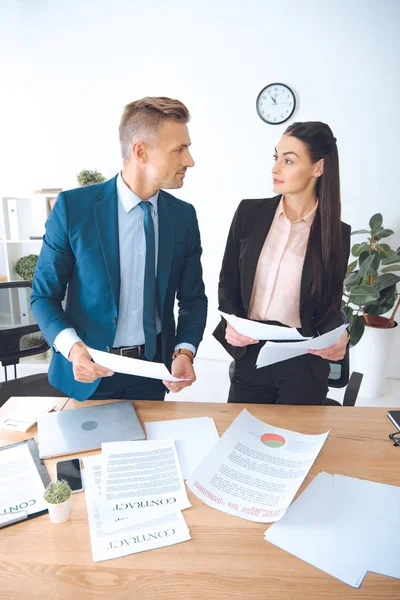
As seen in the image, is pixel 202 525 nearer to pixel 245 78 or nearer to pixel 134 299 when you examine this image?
pixel 134 299

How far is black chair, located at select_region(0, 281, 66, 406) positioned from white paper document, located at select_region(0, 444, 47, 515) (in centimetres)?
95

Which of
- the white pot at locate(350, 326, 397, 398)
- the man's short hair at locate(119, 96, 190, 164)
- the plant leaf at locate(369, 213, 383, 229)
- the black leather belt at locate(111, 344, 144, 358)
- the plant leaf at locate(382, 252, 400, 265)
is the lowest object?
the white pot at locate(350, 326, 397, 398)

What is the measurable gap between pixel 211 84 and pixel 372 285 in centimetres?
222

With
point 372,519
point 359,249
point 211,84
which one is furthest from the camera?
point 211,84

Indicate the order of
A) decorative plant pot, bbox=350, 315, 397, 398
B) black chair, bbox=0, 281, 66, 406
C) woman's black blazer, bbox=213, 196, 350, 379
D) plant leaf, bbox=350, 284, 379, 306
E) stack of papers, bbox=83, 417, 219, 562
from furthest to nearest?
decorative plant pot, bbox=350, 315, 397, 398 → plant leaf, bbox=350, 284, 379, 306 → black chair, bbox=0, 281, 66, 406 → woman's black blazer, bbox=213, 196, 350, 379 → stack of papers, bbox=83, 417, 219, 562

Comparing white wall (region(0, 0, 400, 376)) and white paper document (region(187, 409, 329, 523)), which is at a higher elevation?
white wall (region(0, 0, 400, 376))

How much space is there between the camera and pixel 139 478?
0.97 metres

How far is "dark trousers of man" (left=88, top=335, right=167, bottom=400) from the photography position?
4.85ft

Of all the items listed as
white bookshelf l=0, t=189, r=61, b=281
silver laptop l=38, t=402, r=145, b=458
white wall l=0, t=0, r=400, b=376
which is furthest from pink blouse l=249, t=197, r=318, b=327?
white bookshelf l=0, t=189, r=61, b=281

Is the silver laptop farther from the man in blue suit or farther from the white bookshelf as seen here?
the white bookshelf

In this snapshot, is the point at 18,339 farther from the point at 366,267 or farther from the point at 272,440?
the point at 366,267

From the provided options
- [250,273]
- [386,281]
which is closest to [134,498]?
[250,273]

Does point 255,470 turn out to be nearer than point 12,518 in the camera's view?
No

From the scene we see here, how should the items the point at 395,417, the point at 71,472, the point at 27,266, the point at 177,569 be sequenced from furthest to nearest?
the point at 27,266 → the point at 395,417 → the point at 71,472 → the point at 177,569
